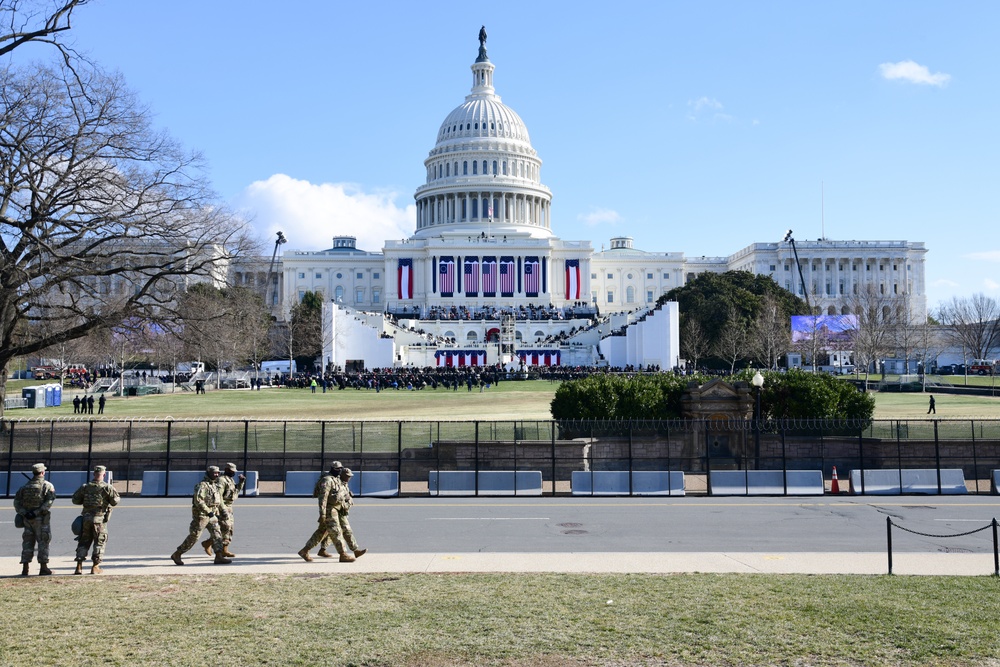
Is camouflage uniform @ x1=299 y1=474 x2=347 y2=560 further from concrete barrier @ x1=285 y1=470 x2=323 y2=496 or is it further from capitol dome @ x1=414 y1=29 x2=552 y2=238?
capitol dome @ x1=414 y1=29 x2=552 y2=238

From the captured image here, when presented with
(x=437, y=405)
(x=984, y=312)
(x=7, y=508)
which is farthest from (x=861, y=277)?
(x=7, y=508)

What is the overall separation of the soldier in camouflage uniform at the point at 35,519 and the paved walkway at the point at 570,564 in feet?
1.15

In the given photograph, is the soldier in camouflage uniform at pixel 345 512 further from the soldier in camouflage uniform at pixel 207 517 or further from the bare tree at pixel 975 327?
the bare tree at pixel 975 327

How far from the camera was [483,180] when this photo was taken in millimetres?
147375

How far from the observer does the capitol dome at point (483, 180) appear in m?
148

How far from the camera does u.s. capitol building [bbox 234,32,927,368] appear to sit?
13500cm

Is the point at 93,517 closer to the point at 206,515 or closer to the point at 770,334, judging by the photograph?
the point at 206,515

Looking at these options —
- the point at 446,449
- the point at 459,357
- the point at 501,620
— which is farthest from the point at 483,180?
the point at 501,620

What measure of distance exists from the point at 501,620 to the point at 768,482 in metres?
14.5

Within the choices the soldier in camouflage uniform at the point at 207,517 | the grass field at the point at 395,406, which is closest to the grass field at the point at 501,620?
the soldier in camouflage uniform at the point at 207,517

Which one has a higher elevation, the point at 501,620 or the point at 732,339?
the point at 732,339

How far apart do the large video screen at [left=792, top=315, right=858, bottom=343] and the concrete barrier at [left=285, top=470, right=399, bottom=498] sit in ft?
219

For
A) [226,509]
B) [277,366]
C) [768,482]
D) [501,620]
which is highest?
[277,366]

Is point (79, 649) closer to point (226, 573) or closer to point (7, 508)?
point (226, 573)
